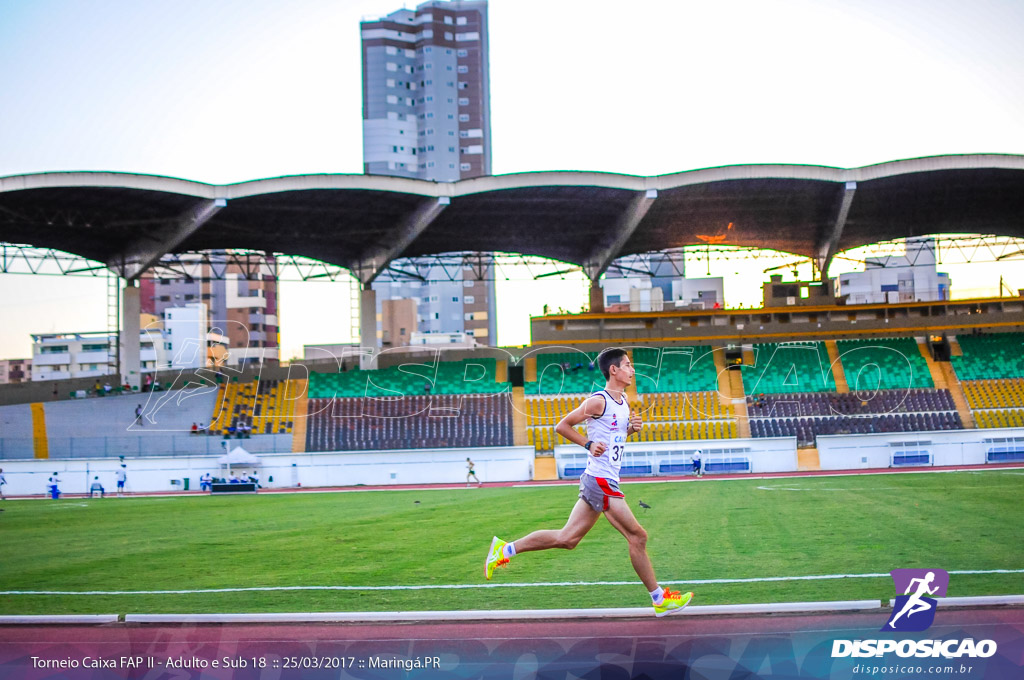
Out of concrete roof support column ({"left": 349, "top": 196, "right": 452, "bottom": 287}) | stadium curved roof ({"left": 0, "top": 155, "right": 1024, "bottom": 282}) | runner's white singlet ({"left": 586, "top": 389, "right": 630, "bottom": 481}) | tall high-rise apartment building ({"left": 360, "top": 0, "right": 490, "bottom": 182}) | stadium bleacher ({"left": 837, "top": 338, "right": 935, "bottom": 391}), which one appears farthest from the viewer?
tall high-rise apartment building ({"left": 360, "top": 0, "right": 490, "bottom": 182})

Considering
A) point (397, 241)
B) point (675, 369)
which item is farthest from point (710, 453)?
point (397, 241)

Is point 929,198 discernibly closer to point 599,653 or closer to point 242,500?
point 242,500

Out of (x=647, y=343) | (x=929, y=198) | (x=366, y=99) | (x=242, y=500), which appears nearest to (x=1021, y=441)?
(x=929, y=198)

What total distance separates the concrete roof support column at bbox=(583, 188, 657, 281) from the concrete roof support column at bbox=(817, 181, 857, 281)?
400 inches

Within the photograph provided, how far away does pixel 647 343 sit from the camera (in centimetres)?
5494

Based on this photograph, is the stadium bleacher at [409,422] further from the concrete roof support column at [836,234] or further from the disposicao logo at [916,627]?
the disposicao logo at [916,627]

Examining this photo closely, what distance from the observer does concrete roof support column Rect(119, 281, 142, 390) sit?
166 ft

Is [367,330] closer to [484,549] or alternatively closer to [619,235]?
[619,235]

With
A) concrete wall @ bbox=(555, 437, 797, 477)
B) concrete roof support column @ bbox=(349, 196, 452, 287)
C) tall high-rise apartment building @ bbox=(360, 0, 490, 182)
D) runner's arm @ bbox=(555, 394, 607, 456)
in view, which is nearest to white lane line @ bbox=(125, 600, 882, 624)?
runner's arm @ bbox=(555, 394, 607, 456)

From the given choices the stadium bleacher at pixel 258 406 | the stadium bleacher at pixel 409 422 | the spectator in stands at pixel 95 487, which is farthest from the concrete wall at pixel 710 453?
the spectator in stands at pixel 95 487

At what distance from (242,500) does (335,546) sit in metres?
17.5

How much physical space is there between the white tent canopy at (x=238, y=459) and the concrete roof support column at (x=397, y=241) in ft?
50.4

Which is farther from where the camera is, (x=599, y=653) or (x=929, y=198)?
(x=929, y=198)

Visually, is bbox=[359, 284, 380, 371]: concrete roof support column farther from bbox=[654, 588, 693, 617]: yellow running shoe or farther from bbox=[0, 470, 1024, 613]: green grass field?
bbox=[654, 588, 693, 617]: yellow running shoe
